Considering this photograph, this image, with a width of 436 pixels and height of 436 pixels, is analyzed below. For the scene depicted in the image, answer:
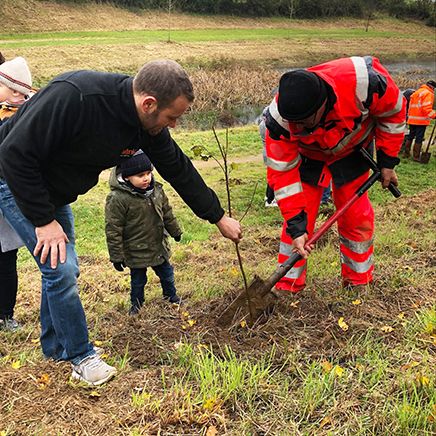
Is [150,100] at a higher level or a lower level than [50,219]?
higher

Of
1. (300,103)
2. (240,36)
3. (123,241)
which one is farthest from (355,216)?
(240,36)

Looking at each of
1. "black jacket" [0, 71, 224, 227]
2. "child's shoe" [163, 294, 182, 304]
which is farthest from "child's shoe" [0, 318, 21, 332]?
"black jacket" [0, 71, 224, 227]

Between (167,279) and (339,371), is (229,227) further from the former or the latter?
(167,279)

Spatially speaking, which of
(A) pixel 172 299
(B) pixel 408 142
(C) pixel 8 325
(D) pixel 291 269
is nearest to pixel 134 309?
(A) pixel 172 299

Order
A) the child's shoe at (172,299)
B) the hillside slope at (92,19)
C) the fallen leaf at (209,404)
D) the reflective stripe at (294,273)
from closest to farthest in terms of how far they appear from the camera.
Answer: the fallen leaf at (209,404)
the reflective stripe at (294,273)
the child's shoe at (172,299)
the hillside slope at (92,19)

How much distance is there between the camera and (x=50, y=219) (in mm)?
2354

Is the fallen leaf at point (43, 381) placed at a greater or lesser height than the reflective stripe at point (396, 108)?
lesser

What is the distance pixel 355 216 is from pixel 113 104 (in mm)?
2104

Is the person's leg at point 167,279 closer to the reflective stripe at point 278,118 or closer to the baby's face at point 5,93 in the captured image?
the reflective stripe at point 278,118

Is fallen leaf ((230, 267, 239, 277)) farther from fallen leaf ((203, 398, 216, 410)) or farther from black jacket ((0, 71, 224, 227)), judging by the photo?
fallen leaf ((203, 398, 216, 410))

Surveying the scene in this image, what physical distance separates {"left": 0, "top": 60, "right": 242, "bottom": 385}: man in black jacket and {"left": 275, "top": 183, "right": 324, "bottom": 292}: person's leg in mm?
1384

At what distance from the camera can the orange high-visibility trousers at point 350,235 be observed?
3736 millimetres

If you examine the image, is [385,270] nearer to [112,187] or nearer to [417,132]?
[112,187]

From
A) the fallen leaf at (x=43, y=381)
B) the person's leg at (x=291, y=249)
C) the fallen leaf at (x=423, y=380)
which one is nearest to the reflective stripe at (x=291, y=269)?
the person's leg at (x=291, y=249)
